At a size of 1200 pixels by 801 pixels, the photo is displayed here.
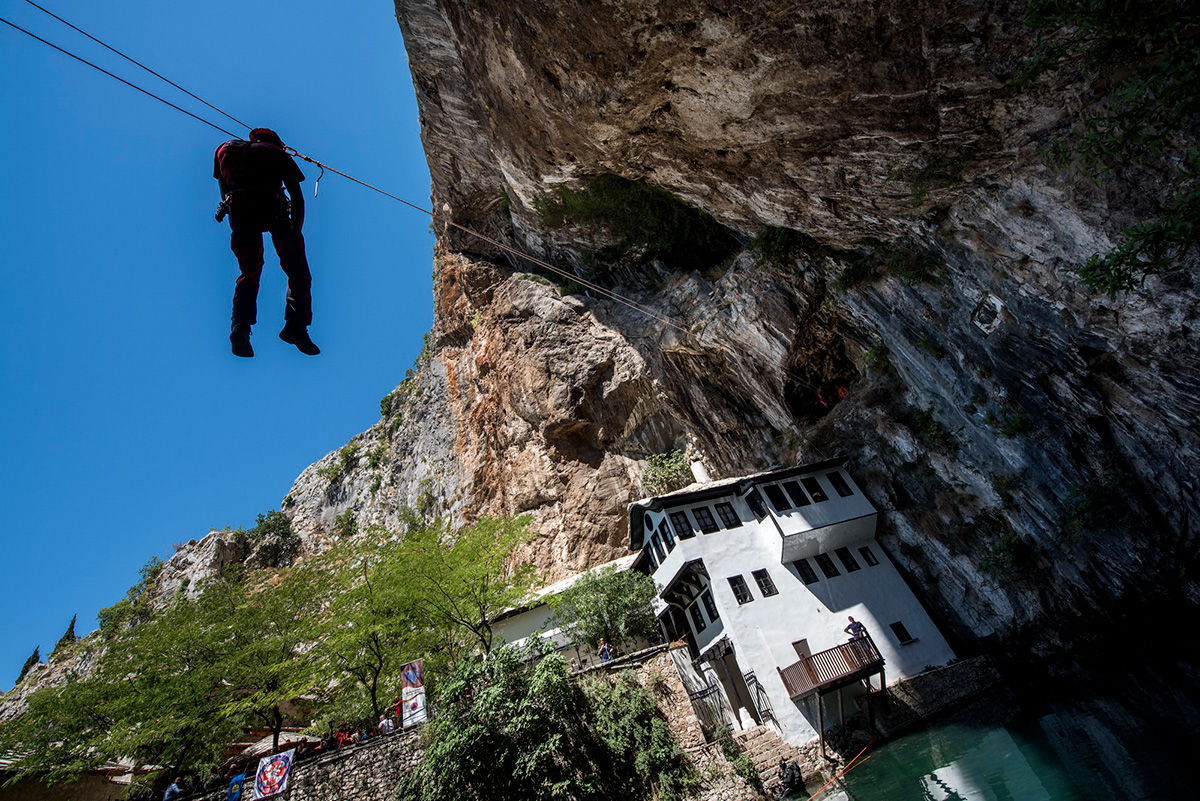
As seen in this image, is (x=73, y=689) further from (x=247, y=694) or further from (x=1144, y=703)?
Answer: (x=1144, y=703)

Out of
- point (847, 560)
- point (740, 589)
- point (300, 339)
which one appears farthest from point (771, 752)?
point (300, 339)

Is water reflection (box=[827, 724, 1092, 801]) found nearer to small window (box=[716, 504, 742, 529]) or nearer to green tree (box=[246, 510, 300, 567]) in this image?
small window (box=[716, 504, 742, 529])

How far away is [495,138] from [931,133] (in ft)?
43.6

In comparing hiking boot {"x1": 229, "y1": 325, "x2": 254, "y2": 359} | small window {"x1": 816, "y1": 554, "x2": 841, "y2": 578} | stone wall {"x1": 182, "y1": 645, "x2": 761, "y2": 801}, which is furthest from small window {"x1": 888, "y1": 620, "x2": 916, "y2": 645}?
hiking boot {"x1": 229, "y1": 325, "x2": 254, "y2": 359}

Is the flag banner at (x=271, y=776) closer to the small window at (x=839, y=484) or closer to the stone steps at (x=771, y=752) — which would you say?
the stone steps at (x=771, y=752)

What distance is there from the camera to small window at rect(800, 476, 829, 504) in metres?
18.9

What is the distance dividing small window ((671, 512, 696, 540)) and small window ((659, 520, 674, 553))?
0.29 m

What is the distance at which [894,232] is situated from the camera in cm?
1487

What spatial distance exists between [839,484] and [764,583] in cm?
483

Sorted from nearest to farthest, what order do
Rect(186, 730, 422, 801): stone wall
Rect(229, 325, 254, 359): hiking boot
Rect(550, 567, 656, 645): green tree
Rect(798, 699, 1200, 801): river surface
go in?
Rect(229, 325, 254, 359): hiking boot → Rect(798, 699, 1200, 801): river surface → Rect(186, 730, 422, 801): stone wall → Rect(550, 567, 656, 645): green tree

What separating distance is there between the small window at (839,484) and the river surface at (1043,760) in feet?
23.6

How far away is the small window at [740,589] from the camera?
1688 cm

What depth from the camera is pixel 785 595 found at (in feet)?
56.4

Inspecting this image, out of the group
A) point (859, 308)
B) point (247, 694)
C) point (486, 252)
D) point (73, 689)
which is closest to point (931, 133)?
point (859, 308)
